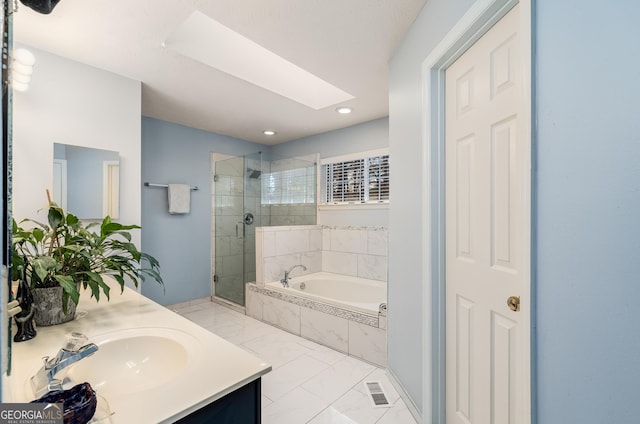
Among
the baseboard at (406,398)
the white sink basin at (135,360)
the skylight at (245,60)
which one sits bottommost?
the baseboard at (406,398)

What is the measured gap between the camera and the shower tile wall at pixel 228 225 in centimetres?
385

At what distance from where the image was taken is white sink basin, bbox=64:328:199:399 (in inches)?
41.7

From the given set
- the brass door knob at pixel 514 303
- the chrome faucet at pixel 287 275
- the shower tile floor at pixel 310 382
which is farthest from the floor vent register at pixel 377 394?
the chrome faucet at pixel 287 275

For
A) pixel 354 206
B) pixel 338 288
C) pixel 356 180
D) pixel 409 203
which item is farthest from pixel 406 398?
pixel 356 180

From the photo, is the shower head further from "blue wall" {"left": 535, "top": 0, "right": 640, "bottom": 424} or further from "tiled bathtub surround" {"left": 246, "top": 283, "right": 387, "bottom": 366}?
"blue wall" {"left": 535, "top": 0, "right": 640, "bottom": 424}

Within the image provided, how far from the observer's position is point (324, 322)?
2770 mm

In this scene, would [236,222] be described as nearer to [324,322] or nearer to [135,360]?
[324,322]

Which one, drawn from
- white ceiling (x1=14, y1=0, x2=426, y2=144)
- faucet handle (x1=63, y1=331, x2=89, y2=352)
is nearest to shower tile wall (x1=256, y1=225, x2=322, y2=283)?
white ceiling (x1=14, y1=0, x2=426, y2=144)

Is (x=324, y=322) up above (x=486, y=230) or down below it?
below

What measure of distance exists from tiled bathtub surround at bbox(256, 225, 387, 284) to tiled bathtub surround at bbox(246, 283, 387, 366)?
0.98 feet

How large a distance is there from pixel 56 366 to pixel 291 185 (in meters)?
3.33

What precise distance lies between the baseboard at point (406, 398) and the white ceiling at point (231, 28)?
231 centimetres

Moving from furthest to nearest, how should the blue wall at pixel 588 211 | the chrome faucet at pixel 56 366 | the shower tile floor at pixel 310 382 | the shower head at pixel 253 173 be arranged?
1. the shower head at pixel 253 173
2. the shower tile floor at pixel 310 382
3. the chrome faucet at pixel 56 366
4. the blue wall at pixel 588 211

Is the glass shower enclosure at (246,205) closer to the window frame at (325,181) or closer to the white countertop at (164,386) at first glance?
the window frame at (325,181)
